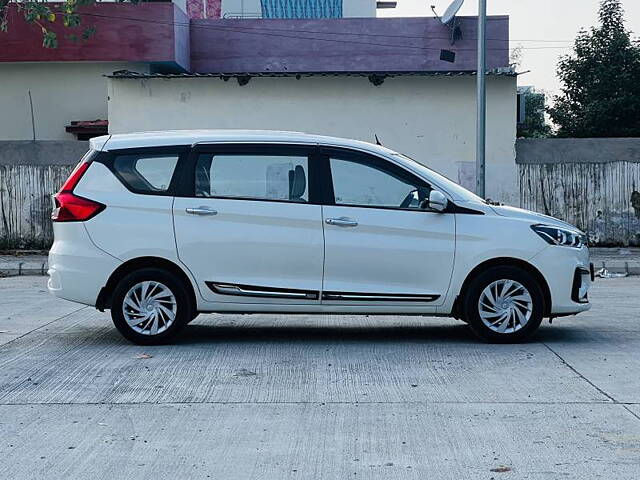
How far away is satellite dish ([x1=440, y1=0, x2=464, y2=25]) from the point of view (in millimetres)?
27406

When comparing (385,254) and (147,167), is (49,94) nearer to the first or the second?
(147,167)

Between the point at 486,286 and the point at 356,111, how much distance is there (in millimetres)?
11455

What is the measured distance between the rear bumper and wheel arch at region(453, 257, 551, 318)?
120 inches

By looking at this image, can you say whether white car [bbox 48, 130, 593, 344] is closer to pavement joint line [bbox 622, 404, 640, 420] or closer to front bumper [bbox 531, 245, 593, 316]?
front bumper [bbox 531, 245, 593, 316]

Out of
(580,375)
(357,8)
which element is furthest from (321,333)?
(357,8)

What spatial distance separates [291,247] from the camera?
9.40m

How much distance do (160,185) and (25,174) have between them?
37.7 feet

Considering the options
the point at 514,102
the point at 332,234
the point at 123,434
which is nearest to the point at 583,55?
the point at 514,102

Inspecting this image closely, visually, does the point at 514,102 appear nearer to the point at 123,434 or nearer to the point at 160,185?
the point at 160,185

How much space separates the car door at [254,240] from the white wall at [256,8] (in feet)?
90.0

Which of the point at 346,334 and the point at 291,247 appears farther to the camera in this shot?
the point at 346,334

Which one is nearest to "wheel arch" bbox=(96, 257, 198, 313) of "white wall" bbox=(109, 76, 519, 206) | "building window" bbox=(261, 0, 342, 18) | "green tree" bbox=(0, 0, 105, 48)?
"white wall" bbox=(109, 76, 519, 206)

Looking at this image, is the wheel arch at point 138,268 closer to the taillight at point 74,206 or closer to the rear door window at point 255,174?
the taillight at point 74,206

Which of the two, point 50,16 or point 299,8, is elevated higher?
point 299,8
